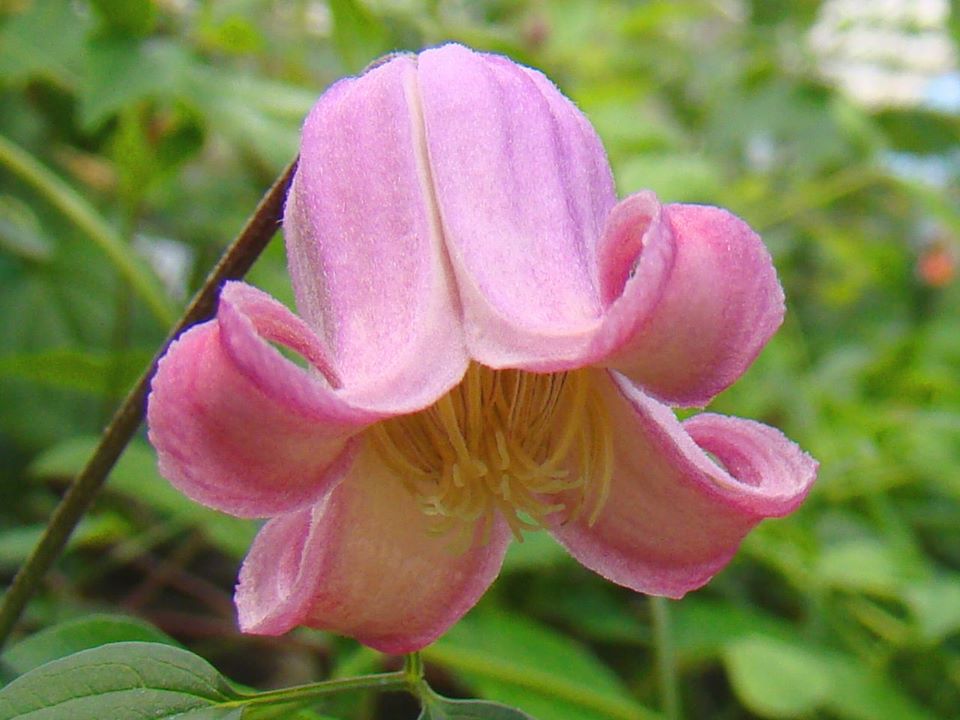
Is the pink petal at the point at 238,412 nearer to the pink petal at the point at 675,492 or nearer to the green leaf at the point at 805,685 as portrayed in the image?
the pink petal at the point at 675,492

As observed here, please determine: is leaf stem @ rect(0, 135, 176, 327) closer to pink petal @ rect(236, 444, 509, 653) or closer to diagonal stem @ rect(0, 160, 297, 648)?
diagonal stem @ rect(0, 160, 297, 648)

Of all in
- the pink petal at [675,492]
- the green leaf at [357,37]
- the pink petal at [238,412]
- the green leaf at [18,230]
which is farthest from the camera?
the green leaf at [18,230]

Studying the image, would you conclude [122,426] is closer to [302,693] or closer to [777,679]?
[302,693]

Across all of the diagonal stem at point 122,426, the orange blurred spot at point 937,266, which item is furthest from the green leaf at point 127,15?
the orange blurred spot at point 937,266

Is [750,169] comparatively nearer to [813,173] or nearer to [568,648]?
[813,173]

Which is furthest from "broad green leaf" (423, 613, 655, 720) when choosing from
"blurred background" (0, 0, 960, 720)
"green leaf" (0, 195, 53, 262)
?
"green leaf" (0, 195, 53, 262)

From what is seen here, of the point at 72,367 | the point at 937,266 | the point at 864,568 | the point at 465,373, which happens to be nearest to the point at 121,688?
the point at 465,373
